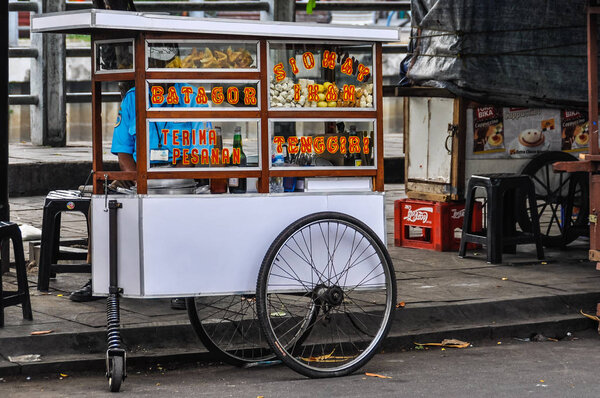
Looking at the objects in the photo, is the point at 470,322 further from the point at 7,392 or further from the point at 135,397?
the point at 7,392

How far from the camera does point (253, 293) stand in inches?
211

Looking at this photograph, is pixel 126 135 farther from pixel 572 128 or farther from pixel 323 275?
pixel 572 128

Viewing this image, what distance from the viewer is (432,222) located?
8.52 metres

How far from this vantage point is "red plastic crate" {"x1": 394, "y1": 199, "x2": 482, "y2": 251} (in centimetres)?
847

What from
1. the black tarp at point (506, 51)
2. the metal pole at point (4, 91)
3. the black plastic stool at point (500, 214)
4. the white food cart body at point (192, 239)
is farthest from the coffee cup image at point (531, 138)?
the metal pole at point (4, 91)

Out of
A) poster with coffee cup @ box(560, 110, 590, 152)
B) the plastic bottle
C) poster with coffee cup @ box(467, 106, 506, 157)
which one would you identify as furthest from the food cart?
poster with coffee cup @ box(560, 110, 590, 152)

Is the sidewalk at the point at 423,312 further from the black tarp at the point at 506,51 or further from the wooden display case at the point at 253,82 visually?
the black tarp at the point at 506,51

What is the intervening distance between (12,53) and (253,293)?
793cm

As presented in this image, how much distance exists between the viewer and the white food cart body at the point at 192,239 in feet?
17.0

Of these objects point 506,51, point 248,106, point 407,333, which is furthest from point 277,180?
point 506,51

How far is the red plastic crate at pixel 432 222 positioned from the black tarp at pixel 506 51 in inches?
36.9

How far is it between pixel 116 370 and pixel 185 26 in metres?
1.71

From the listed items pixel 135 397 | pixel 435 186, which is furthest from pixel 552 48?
pixel 135 397

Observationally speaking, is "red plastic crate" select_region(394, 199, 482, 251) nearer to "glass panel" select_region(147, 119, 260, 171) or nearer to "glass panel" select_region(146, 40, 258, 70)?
"glass panel" select_region(147, 119, 260, 171)
